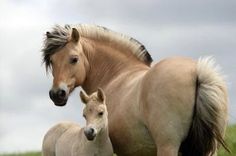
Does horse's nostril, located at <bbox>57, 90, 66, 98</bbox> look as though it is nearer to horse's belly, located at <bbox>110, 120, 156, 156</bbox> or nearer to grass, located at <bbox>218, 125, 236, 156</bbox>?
horse's belly, located at <bbox>110, 120, 156, 156</bbox>

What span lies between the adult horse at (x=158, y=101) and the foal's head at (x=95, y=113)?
0.47 feet

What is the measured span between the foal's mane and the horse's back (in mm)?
1318

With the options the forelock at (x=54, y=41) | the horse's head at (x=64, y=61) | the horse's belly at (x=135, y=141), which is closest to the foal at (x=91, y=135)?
the horse's belly at (x=135, y=141)

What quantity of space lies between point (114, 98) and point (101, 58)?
4.17 ft

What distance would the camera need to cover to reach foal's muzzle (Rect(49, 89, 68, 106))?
934cm

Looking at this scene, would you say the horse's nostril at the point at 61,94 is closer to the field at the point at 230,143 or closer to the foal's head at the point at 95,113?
the foal's head at the point at 95,113

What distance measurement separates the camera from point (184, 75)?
25.9ft

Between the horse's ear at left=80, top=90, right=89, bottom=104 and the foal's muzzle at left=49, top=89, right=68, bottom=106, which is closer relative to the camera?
the horse's ear at left=80, top=90, right=89, bottom=104

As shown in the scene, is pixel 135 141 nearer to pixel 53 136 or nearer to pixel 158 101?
pixel 158 101

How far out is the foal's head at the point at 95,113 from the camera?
867 centimetres

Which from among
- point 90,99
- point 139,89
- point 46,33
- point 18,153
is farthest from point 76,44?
point 18,153

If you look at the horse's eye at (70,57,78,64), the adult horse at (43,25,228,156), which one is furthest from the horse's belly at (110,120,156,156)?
the horse's eye at (70,57,78,64)

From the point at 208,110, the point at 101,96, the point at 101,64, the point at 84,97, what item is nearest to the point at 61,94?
the point at 84,97

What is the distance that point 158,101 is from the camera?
793cm
